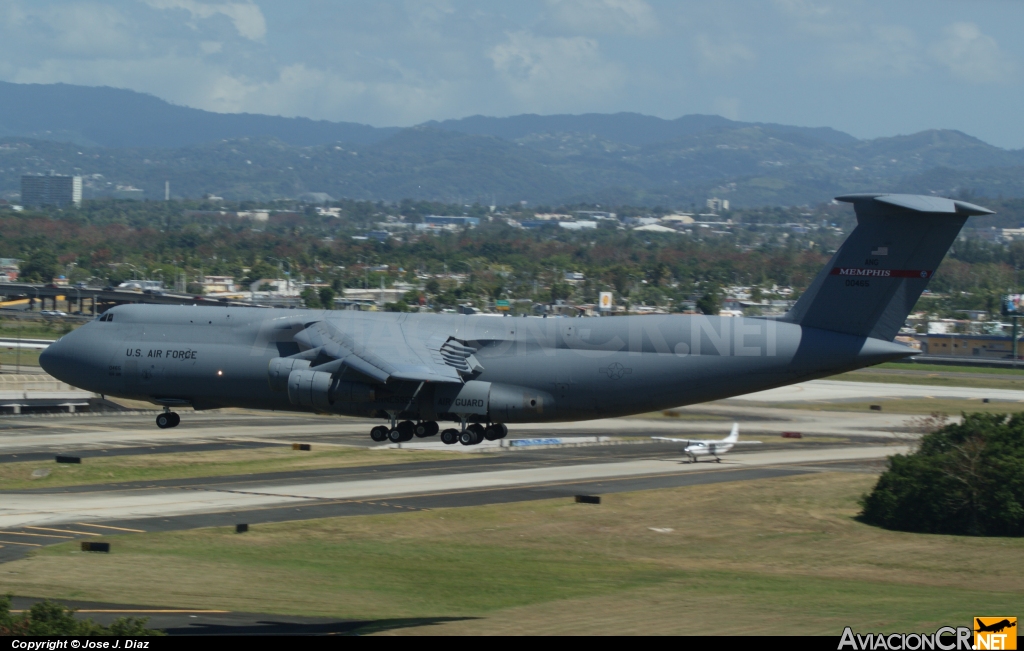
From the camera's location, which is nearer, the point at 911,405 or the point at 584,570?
the point at 584,570

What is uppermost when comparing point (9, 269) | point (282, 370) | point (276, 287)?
point (9, 269)

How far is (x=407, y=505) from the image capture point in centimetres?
4131

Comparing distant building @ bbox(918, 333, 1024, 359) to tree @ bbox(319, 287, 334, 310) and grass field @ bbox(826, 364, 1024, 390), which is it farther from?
tree @ bbox(319, 287, 334, 310)

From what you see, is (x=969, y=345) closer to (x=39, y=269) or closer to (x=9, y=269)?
(x=39, y=269)

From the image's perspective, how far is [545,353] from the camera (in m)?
30.9

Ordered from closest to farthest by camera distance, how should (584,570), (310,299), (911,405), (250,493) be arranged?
(584,570)
(250,493)
(911,405)
(310,299)

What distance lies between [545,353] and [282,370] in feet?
22.2

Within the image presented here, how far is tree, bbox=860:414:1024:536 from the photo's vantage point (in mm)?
42688

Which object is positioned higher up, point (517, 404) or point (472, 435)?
point (517, 404)

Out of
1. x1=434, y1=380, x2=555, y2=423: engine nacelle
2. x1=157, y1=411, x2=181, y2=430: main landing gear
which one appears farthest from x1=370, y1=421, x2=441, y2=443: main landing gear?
x1=157, y1=411, x2=181, y2=430: main landing gear

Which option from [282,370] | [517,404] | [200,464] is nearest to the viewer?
[282,370]

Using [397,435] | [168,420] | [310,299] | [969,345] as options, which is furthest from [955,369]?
[397,435]

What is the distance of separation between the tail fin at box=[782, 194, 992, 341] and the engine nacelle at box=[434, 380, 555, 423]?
7.03 m

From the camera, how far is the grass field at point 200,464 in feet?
145
